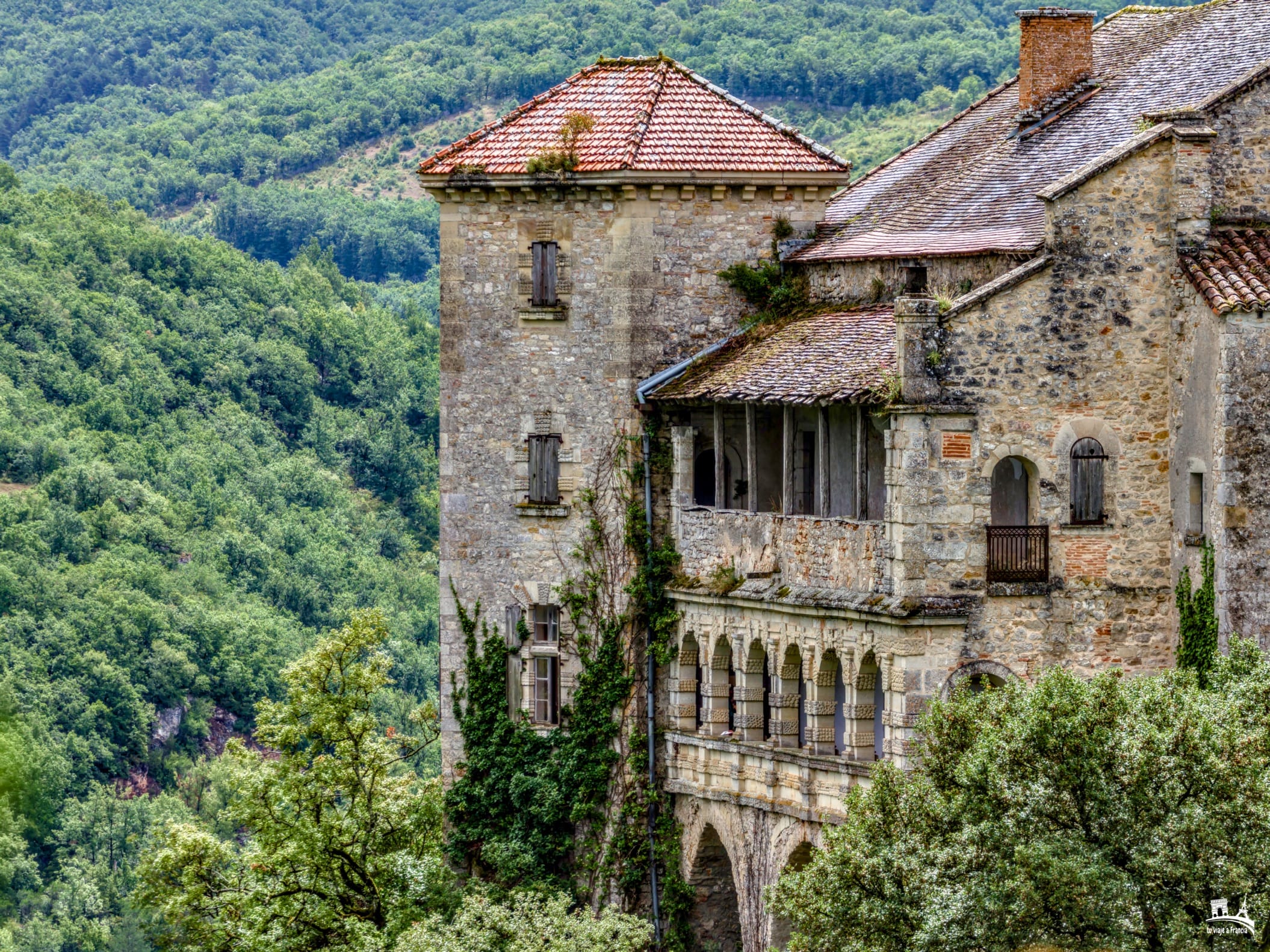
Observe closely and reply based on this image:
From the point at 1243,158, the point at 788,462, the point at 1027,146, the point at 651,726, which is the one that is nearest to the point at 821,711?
the point at 788,462

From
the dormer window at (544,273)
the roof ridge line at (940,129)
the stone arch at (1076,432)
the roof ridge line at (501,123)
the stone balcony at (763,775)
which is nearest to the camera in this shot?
the stone arch at (1076,432)

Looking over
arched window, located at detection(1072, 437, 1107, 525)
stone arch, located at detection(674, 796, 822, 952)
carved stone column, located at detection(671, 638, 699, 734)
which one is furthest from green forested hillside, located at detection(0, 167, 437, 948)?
arched window, located at detection(1072, 437, 1107, 525)

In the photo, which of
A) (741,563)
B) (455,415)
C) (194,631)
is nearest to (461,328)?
(455,415)

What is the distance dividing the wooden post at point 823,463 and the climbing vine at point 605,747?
403 centimetres

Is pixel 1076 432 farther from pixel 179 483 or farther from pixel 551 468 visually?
pixel 179 483

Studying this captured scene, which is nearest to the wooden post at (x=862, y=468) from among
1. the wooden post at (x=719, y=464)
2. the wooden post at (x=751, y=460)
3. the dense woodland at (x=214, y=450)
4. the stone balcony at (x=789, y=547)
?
the stone balcony at (x=789, y=547)

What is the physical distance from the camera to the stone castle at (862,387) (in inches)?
1690

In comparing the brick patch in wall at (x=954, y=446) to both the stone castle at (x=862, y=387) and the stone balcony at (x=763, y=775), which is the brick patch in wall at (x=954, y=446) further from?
the stone balcony at (x=763, y=775)

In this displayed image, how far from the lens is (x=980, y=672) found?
43344 mm

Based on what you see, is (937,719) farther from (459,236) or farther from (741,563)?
(459,236)

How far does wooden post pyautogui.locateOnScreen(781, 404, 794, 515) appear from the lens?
4691cm

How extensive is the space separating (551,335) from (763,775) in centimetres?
883

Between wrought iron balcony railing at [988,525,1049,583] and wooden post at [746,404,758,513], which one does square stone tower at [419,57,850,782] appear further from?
wrought iron balcony railing at [988,525,1049,583]

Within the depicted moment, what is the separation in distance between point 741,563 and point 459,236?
8277mm
